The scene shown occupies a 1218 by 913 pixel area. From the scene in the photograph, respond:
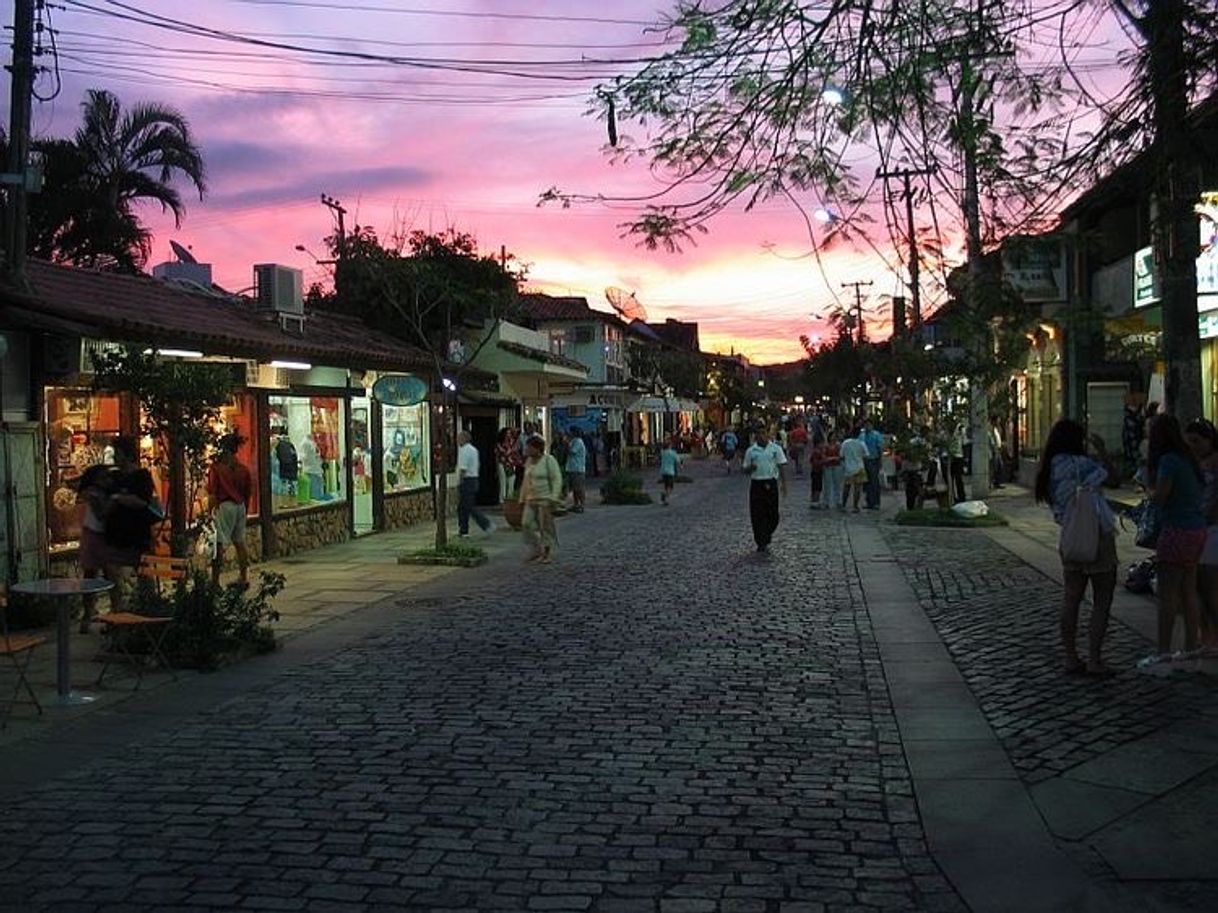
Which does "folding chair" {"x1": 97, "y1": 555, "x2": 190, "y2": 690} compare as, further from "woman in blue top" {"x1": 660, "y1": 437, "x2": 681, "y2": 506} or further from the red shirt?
"woman in blue top" {"x1": 660, "y1": 437, "x2": 681, "y2": 506}

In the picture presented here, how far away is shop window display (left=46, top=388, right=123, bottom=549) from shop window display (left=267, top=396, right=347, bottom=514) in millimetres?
3650

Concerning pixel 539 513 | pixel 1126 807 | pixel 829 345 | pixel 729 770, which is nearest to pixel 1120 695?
pixel 1126 807

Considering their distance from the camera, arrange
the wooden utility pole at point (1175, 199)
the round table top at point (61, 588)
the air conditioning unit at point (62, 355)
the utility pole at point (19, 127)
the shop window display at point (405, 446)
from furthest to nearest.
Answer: the shop window display at point (405, 446)
the air conditioning unit at point (62, 355)
the utility pole at point (19, 127)
the round table top at point (61, 588)
the wooden utility pole at point (1175, 199)

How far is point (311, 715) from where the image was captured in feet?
23.2

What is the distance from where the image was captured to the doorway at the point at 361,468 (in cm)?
1822

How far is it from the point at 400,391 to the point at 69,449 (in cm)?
706

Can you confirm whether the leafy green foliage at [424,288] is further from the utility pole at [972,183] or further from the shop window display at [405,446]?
the utility pole at [972,183]

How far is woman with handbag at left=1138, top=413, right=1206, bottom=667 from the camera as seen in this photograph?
7.42 meters

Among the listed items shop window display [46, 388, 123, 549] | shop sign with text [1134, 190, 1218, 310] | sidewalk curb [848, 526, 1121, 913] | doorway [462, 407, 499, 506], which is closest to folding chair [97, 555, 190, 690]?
shop window display [46, 388, 123, 549]

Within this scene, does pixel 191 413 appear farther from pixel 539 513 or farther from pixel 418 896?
pixel 418 896

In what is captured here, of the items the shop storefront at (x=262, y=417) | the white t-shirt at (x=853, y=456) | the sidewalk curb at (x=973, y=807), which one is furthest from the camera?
the white t-shirt at (x=853, y=456)

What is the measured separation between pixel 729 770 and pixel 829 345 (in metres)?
62.3

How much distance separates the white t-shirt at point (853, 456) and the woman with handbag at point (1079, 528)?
47.4 ft

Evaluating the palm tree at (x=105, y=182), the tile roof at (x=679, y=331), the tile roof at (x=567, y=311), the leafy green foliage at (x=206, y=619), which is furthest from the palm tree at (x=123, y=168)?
the tile roof at (x=679, y=331)
